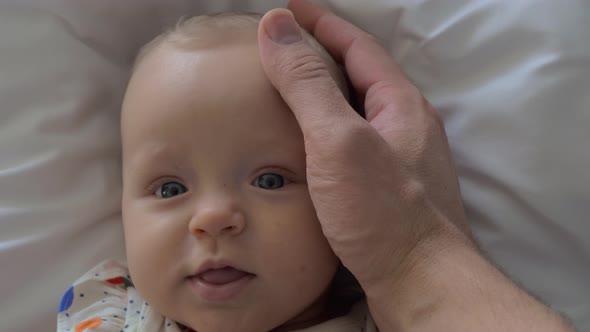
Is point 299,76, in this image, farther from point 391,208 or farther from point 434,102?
point 434,102

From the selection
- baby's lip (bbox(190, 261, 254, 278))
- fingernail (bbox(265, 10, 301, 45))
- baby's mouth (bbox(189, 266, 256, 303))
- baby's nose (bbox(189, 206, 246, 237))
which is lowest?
baby's mouth (bbox(189, 266, 256, 303))

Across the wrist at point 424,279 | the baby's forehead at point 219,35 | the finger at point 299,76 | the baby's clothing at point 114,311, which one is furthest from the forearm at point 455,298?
the baby's forehead at point 219,35

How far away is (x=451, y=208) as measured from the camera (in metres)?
1.06

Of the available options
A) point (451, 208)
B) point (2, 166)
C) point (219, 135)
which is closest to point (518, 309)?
point (451, 208)

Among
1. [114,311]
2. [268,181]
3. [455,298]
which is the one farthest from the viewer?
[114,311]

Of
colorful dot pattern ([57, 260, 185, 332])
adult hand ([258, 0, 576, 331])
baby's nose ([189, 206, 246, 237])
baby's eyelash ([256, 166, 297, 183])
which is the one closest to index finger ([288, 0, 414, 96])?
adult hand ([258, 0, 576, 331])

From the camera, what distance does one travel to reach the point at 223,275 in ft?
3.34

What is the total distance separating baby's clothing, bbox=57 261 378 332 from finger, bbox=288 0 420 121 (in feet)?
1.12

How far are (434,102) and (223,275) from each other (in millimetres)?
519

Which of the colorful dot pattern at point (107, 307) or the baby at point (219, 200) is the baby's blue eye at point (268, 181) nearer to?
the baby at point (219, 200)

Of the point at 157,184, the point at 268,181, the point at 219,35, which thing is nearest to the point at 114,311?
the point at 157,184

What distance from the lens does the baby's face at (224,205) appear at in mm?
1013

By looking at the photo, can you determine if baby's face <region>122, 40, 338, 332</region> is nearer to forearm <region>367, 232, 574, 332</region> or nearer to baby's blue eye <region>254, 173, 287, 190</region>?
baby's blue eye <region>254, 173, 287, 190</region>

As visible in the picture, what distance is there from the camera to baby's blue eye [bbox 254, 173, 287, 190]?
41.9 inches
